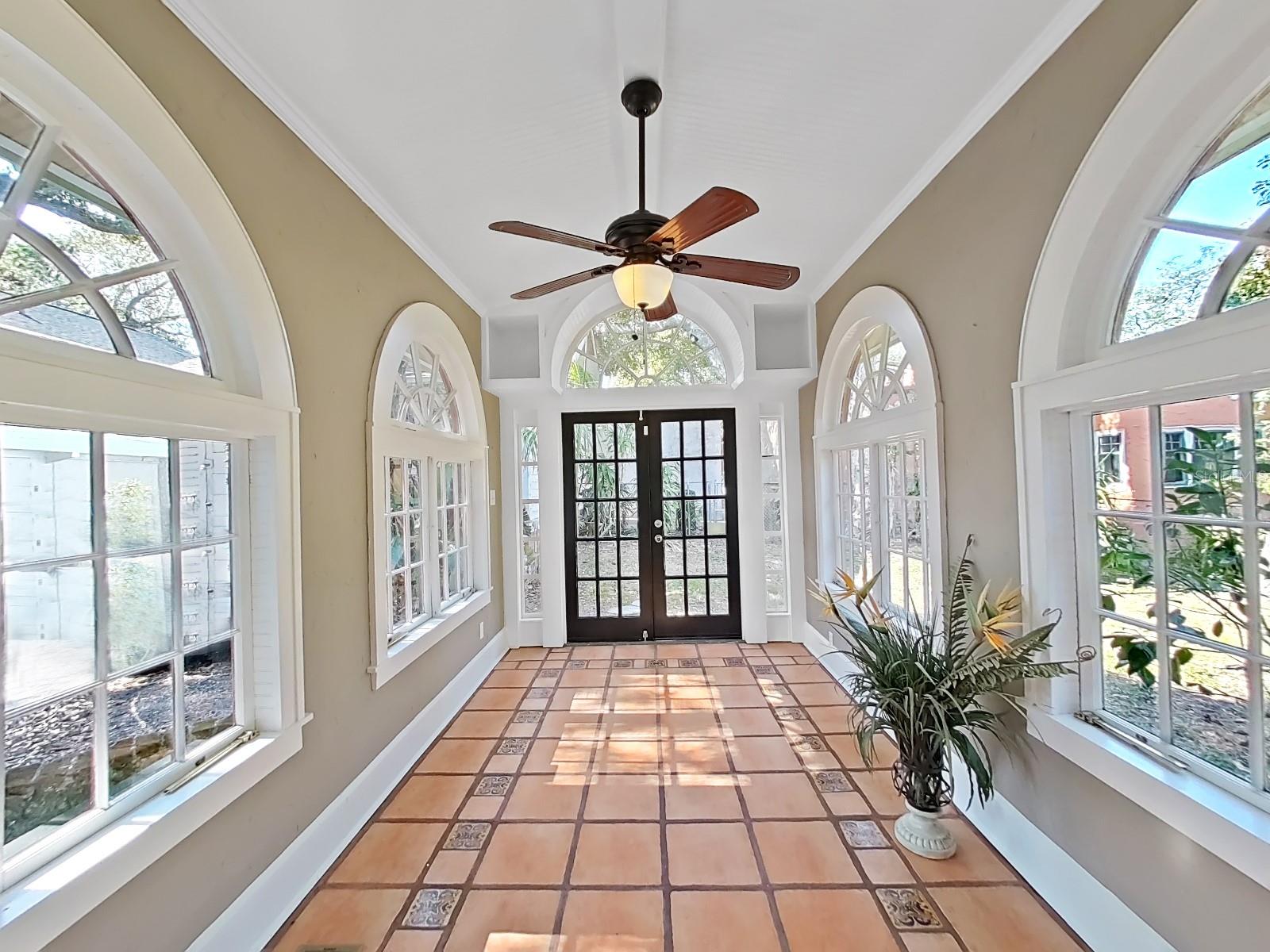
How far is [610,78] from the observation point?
202 centimetres

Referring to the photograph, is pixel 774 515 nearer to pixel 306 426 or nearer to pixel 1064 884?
pixel 1064 884

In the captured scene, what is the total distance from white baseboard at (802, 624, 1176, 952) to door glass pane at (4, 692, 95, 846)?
8.90ft

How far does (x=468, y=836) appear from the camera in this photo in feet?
7.30

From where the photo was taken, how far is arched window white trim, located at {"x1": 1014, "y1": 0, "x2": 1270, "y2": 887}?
4.24ft

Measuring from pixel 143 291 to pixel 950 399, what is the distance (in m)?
2.81

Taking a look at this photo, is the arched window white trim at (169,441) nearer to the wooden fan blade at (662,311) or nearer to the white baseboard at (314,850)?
the white baseboard at (314,850)

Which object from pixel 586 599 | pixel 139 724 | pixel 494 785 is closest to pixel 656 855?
pixel 494 785

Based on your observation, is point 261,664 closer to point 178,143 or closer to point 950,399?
point 178,143

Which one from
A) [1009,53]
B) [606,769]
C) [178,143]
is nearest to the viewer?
[178,143]

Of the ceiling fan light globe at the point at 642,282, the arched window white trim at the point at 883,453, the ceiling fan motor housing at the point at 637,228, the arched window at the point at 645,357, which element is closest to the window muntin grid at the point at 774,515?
the arched window white trim at the point at 883,453

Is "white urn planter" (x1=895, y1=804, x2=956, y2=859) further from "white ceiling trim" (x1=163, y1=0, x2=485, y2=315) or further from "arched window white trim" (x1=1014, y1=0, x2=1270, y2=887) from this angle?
"white ceiling trim" (x1=163, y1=0, x2=485, y2=315)

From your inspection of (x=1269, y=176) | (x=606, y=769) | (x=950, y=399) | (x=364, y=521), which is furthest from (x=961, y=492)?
(x=364, y=521)

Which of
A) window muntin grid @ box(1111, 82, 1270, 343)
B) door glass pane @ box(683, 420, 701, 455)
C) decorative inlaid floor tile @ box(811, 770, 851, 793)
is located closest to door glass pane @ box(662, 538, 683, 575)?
door glass pane @ box(683, 420, 701, 455)

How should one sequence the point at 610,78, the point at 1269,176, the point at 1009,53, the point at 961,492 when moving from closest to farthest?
the point at 1269,176, the point at 1009,53, the point at 610,78, the point at 961,492
